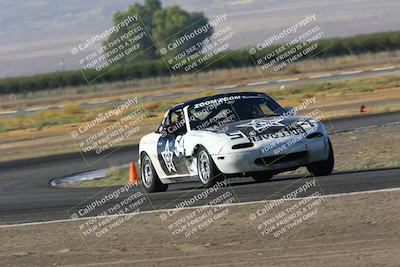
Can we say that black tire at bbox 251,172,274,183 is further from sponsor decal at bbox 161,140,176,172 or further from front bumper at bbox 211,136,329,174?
front bumper at bbox 211,136,329,174

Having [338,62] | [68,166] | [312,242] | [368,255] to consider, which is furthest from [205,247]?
[338,62]

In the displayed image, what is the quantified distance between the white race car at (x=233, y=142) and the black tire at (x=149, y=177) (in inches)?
0.6

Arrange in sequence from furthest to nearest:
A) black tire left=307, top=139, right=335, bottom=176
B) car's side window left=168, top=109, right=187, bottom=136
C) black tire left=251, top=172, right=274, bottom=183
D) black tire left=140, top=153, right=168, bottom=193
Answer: black tire left=140, top=153, right=168, bottom=193 → black tire left=251, top=172, right=274, bottom=183 → car's side window left=168, top=109, right=187, bottom=136 → black tire left=307, top=139, right=335, bottom=176

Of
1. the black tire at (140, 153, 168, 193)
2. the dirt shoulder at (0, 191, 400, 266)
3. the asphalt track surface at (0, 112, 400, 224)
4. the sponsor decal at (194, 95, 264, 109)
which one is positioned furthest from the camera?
the black tire at (140, 153, 168, 193)

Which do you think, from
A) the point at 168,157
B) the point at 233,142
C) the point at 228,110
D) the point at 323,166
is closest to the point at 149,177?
the point at 168,157

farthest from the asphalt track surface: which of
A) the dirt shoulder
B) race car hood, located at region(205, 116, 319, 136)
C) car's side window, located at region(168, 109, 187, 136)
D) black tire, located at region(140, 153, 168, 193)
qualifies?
the dirt shoulder

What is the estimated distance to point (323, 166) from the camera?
52.5 ft

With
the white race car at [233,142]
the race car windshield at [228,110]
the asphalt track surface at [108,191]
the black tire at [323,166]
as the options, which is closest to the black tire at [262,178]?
the white race car at [233,142]

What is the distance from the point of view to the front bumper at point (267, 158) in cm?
1513

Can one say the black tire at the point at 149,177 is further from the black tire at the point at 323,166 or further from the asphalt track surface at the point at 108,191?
the black tire at the point at 323,166

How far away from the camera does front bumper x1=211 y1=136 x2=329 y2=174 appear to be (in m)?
15.1

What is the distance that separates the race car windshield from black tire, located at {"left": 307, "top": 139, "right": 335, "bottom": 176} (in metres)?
0.98

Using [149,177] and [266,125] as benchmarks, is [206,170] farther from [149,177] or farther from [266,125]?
[149,177]

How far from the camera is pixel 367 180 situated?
15.1 m
